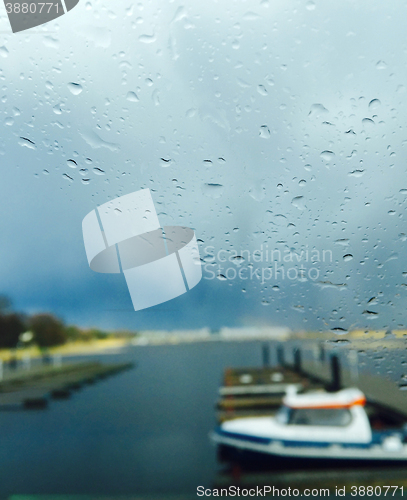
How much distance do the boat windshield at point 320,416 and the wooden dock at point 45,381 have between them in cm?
652

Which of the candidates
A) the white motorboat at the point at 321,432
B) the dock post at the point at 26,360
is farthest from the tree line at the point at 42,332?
the white motorboat at the point at 321,432

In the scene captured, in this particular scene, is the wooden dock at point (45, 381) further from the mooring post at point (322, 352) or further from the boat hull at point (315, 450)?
the mooring post at point (322, 352)

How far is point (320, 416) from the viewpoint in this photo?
16.7ft

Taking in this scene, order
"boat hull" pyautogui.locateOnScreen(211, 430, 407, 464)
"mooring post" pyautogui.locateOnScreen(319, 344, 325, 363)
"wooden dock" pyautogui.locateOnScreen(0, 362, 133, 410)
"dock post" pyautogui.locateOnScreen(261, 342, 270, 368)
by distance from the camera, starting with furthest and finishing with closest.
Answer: "wooden dock" pyautogui.locateOnScreen(0, 362, 133, 410)
"boat hull" pyautogui.locateOnScreen(211, 430, 407, 464)
"dock post" pyautogui.locateOnScreen(261, 342, 270, 368)
"mooring post" pyautogui.locateOnScreen(319, 344, 325, 363)

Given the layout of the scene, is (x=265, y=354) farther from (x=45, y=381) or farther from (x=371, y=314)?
(x=45, y=381)

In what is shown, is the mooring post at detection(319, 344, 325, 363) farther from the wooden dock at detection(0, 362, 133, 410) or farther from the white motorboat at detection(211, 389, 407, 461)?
the wooden dock at detection(0, 362, 133, 410)

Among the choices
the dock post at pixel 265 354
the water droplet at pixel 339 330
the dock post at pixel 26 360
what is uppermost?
the water droplet at pixel 339 330

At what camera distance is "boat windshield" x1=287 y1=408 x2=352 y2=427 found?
492cm

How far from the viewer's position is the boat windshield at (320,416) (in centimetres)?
492

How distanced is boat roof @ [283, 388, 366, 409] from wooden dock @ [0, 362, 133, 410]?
6.51 m

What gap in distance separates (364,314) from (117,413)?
23.7 meters

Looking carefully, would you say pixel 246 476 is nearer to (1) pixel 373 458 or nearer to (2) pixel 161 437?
(1) pixel 373 458

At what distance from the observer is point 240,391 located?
6.96 metres

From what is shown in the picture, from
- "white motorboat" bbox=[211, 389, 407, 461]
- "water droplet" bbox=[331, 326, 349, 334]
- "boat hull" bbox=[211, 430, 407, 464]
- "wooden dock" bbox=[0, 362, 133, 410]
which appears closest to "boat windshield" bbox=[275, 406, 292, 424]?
"white motorboat" bbox=[211, 389, 407, 461]
